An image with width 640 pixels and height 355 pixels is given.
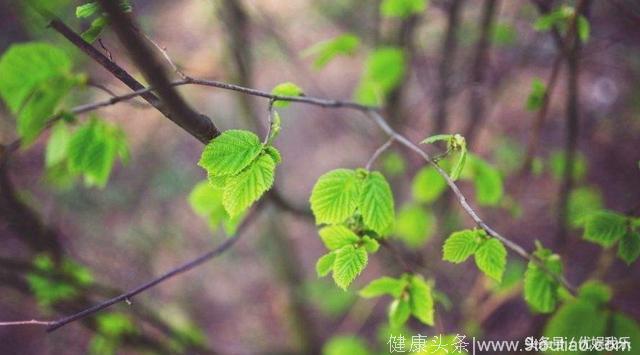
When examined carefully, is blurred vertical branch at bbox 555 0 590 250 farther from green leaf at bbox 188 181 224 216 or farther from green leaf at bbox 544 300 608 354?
green leaf at bbox 188 181 224 216

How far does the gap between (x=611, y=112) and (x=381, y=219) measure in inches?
160

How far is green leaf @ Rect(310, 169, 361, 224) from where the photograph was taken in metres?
1.00

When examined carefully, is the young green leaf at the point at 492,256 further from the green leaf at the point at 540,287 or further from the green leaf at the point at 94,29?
the green leaf at the point at 94,29

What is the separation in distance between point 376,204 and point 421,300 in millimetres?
378

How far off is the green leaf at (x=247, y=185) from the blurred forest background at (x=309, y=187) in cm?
92

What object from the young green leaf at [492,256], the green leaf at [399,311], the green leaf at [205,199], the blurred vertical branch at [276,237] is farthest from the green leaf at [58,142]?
the young green leaf at [492,256]

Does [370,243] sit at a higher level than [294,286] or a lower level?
lower

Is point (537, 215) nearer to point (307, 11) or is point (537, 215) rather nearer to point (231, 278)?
point (231, 278)

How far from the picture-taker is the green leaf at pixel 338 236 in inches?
41.5

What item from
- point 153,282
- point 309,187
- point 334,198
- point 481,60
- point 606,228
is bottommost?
point 153,282

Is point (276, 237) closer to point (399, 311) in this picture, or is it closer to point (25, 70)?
point (399, 311)

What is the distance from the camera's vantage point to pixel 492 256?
40.7 inches

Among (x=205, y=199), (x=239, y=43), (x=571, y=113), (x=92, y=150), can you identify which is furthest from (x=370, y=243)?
(x=239, y=43)

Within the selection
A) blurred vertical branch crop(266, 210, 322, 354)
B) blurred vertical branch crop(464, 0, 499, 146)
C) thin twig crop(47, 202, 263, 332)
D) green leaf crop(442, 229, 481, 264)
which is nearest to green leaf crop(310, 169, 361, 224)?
green leaf crop(442, 229, 481, 264)
